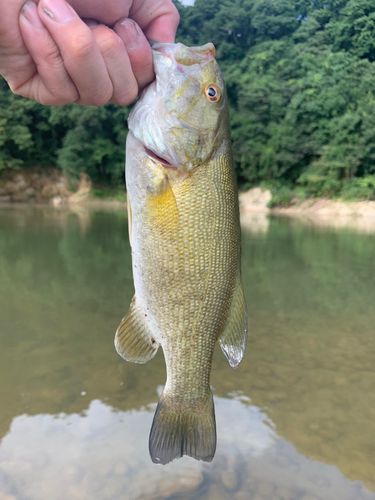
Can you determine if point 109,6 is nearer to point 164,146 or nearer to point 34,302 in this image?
point 164,146

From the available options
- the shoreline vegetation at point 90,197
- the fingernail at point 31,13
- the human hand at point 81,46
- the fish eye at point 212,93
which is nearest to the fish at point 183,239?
the fish eye at point 212,93

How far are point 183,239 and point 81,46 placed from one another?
2.74 feet

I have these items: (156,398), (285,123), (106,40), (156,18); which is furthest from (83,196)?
(106,40)

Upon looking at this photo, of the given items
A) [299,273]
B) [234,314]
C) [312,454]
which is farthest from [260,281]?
[234,314]

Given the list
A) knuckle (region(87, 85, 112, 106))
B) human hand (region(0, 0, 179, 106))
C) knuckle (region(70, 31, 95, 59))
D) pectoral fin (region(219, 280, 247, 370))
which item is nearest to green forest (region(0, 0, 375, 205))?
pectoral fin (region(219, 280, 247, 370))

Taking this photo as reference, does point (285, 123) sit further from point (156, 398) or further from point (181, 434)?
point (181, 434)

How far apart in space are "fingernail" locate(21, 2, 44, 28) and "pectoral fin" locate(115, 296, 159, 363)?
1.17 meters

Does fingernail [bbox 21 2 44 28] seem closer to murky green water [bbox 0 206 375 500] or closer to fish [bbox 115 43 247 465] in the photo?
fish [bbox 115 43 247 465]

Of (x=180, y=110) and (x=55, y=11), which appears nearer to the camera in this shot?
(x=55, y=11)

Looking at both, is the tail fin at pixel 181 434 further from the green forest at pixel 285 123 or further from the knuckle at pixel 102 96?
the green forest at pixel 285 123

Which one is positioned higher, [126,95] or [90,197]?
[126,95]

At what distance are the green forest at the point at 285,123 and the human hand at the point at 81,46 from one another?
29.9 m

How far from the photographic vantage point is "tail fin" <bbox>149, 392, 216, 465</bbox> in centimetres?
170

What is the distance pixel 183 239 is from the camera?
5.49 ft
